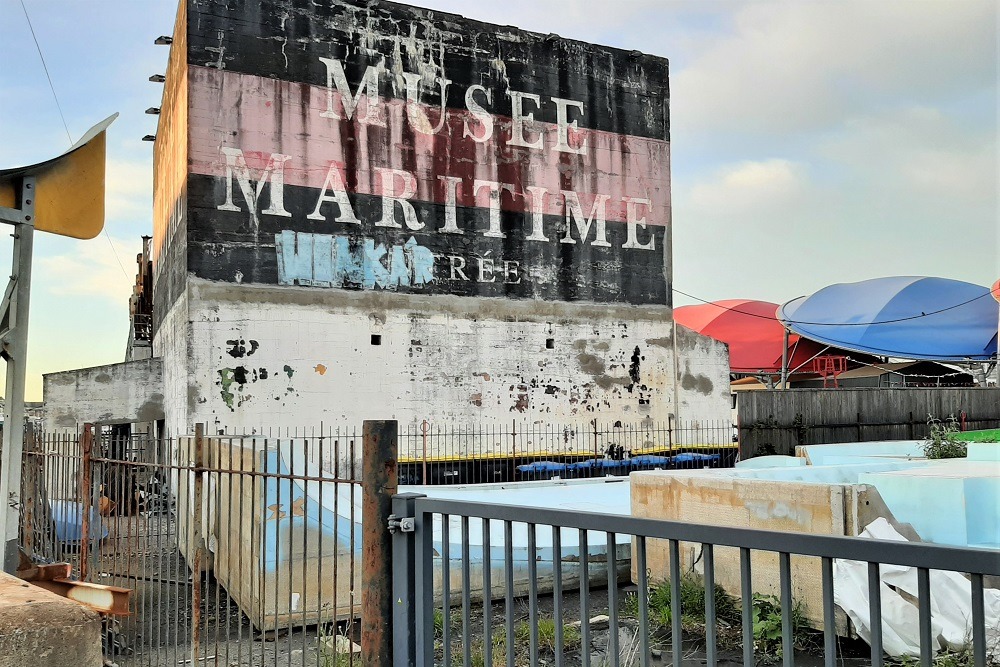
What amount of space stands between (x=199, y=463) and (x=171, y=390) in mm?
17477

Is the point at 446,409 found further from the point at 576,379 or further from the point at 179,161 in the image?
the point at 179,161

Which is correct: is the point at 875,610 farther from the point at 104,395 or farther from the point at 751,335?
the point at 751,335

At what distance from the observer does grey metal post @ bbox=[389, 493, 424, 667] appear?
3.87m

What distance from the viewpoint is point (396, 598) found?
12.8ft

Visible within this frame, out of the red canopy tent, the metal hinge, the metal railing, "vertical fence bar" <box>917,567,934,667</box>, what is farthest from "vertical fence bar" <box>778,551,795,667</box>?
the red canopy tent

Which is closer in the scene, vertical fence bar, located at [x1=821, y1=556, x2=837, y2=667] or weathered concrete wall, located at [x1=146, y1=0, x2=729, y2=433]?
vertical fence bar, located at [x1=821, y1=556, x2=837, y2=667]

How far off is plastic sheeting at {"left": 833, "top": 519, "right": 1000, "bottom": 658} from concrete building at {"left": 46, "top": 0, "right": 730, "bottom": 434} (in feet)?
47.9

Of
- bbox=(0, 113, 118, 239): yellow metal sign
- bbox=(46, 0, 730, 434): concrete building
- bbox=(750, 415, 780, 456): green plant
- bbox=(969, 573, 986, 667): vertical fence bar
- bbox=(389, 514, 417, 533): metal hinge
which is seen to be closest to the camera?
bbox=(969, 573, 986, 667): vertical fence bar

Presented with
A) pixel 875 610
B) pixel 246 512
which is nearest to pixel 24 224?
pixel 875 610

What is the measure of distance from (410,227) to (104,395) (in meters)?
9.27

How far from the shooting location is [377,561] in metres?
3.93

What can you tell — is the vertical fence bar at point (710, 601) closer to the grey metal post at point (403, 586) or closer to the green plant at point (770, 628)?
the grey metal post at point (403, 586)

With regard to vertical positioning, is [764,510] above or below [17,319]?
below

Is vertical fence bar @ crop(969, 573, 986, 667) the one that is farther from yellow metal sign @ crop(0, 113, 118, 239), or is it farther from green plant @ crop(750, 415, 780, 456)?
green plant @ crop(750, 415, 780, 456)
